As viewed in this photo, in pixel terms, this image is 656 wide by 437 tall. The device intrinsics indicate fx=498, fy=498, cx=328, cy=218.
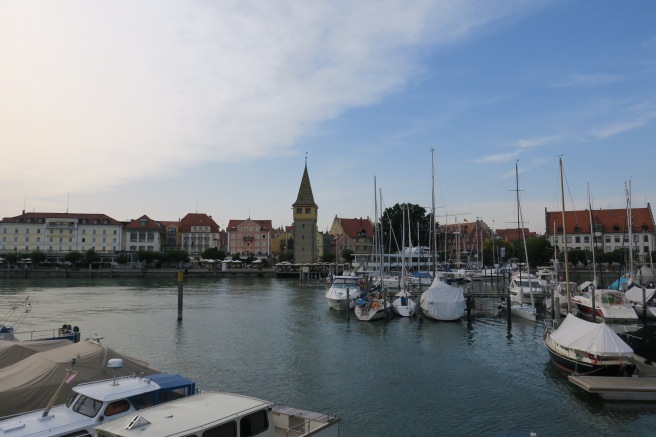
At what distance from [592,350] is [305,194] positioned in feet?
350

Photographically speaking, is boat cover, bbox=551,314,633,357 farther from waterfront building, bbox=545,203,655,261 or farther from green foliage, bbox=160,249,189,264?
green foliage, bbox=160,249,189,264

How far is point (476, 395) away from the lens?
22297 mm

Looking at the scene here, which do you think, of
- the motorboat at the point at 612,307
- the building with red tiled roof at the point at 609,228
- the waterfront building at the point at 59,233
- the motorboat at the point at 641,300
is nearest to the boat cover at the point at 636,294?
the motorboat at the point at 641,300

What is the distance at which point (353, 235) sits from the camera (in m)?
153

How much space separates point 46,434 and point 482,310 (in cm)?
4432

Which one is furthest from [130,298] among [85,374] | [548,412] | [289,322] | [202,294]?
[548,412]

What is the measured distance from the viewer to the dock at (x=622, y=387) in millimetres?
20094

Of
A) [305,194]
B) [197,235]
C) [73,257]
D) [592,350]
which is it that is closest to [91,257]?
[73,257]

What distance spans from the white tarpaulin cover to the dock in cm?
2019

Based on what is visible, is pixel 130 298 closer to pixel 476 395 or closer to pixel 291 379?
pixel 291 379

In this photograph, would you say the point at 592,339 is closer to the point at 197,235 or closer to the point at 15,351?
the point at 15,351

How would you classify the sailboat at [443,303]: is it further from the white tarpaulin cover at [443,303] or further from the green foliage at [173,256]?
the green foliage at [173,256]

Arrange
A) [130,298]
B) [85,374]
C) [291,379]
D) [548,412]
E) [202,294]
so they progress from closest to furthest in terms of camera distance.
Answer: [85,374] → [548,412] → [291,379] → [130,298] → [202,294]

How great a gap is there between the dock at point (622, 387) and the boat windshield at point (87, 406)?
18.8 m
